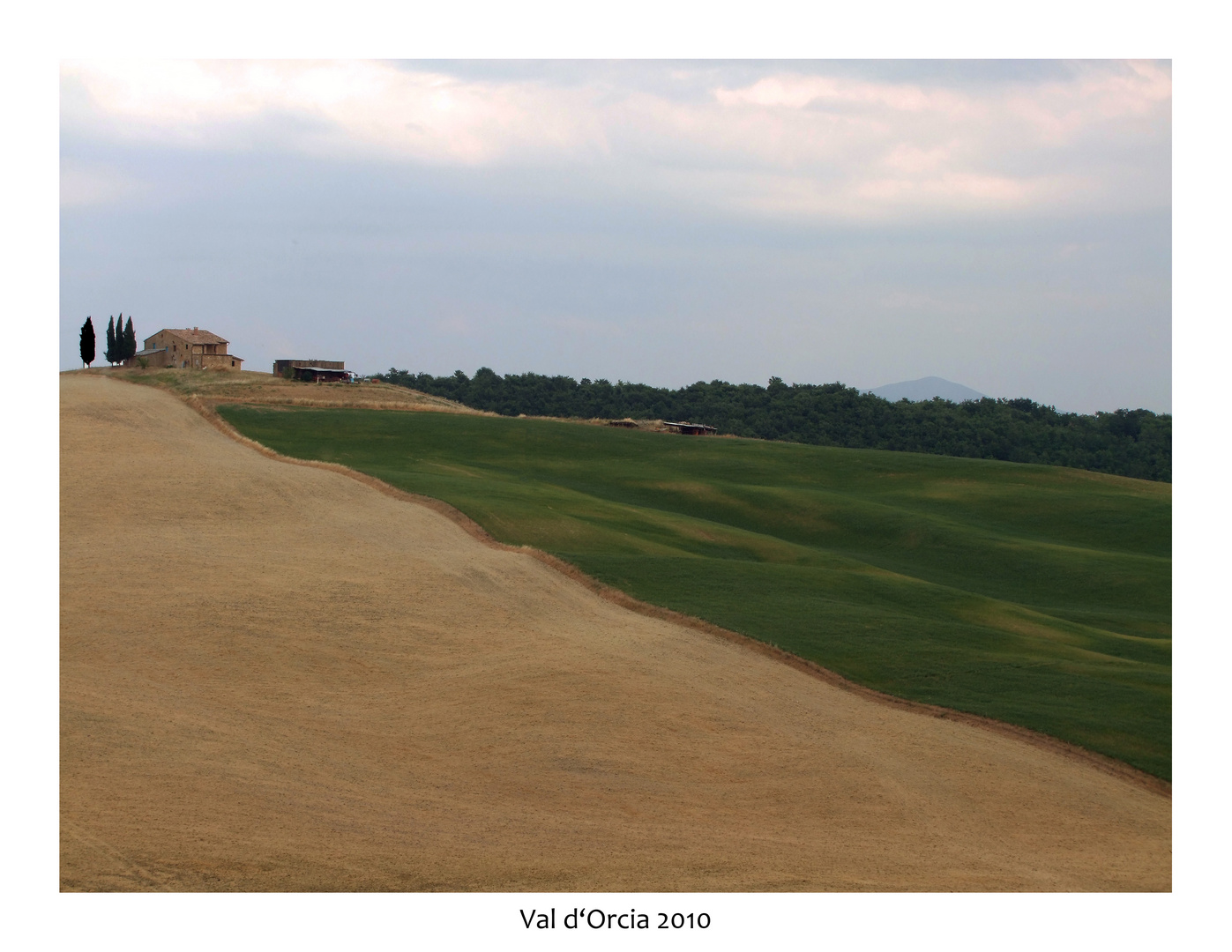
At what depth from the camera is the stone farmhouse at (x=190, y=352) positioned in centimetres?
7581

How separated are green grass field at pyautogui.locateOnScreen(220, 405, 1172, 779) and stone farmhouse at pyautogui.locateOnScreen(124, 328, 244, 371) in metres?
20.4

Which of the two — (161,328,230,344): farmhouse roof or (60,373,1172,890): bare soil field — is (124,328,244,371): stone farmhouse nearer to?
(161,328,230,344): farmhouse roof

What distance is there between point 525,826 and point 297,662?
7359 millimetres

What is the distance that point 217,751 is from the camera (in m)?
17.1

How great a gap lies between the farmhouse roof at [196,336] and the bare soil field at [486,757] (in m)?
53.1

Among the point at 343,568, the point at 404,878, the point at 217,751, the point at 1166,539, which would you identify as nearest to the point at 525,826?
the point at 404,878

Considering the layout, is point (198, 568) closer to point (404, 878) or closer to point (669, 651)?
point (669, 651)

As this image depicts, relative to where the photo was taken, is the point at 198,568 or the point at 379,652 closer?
the point at 379,652

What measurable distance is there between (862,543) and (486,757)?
27.0 metres

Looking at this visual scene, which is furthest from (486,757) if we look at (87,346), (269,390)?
(87,346)

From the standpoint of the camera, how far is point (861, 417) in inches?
4417

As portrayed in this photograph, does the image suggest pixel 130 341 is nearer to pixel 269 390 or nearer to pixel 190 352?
pixel 190 352

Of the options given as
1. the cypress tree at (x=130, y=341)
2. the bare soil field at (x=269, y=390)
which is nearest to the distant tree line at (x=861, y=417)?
the bare soil field at (x=269, y=390)

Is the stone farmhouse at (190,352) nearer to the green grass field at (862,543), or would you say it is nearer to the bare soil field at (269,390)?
the bare soil field at (269,390)
